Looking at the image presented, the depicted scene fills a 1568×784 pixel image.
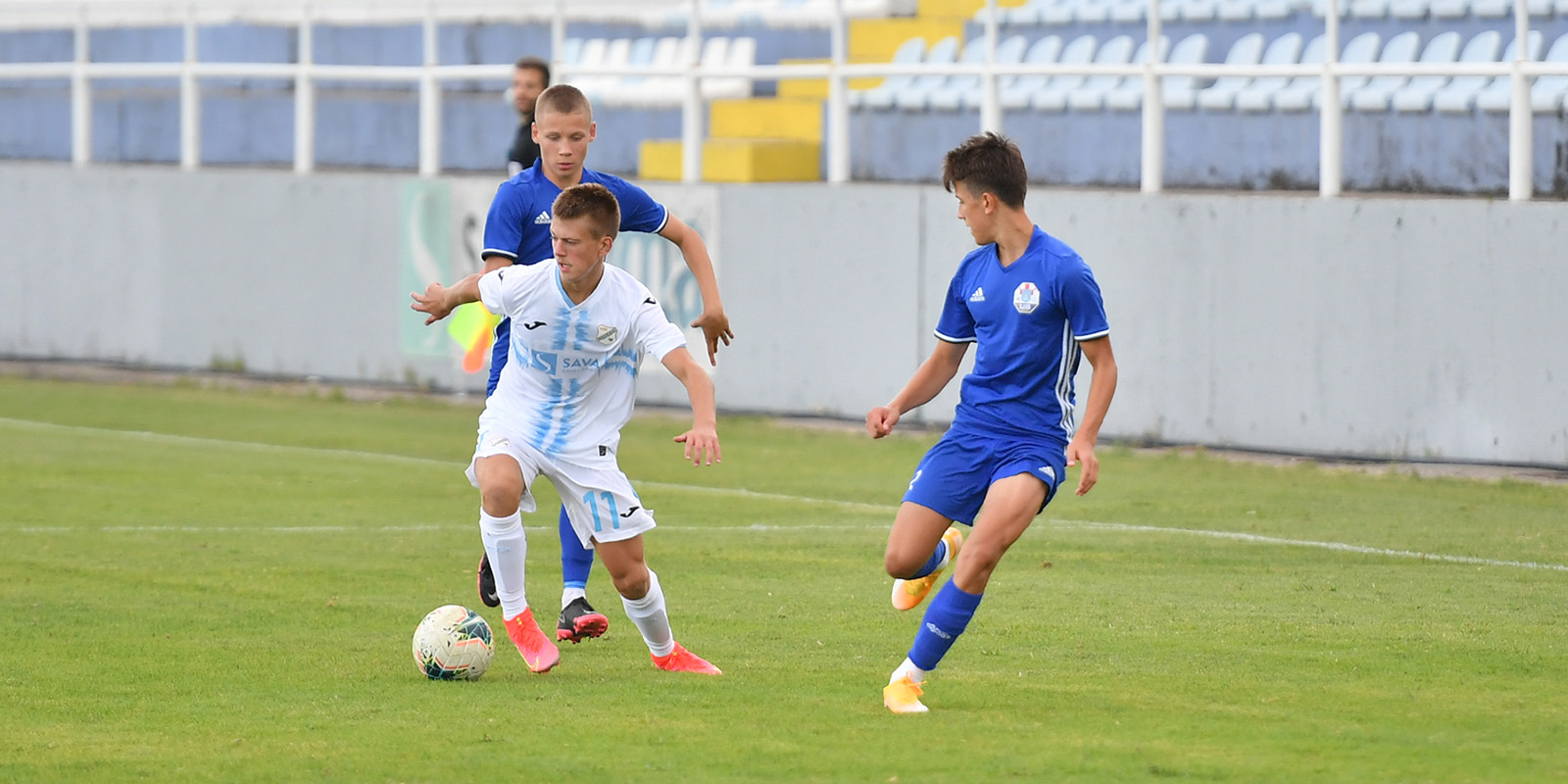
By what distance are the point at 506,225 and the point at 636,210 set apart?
0.56 m

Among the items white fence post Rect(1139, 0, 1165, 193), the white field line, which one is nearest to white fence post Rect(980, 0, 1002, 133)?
white fence post Rect(1139, 0, 1165, 193)

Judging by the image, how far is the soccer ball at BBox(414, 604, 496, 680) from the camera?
7.27 meters

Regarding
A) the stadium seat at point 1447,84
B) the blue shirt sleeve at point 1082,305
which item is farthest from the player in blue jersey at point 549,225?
the stadium seat at point 1447,84

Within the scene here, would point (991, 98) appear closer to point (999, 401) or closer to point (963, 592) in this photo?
point (999, 401)

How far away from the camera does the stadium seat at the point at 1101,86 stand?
16078 mm

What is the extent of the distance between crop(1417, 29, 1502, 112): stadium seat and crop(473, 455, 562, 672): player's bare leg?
8.69 meters

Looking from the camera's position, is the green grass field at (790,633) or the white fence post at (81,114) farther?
the white fence post at (81,114)

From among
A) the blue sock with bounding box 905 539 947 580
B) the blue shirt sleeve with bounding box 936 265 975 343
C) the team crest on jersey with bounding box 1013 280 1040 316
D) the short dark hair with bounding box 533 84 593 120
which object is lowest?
the blue sock with bounding box 905 539 947 580

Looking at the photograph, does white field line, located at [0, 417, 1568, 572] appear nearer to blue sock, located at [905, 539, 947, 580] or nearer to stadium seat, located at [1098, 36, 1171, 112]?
blue sock, located at [905, 539, 947, 580]

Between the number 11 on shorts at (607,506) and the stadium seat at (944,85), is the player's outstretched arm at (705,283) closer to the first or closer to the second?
the number 11 on shorts at (607,506)

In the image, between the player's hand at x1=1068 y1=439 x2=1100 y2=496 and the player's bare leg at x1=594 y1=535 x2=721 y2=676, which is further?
the player's bare leg at x1=594 y1=535 x2=721 y2=676

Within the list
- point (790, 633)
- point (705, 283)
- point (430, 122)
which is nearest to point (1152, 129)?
point (430, 122)

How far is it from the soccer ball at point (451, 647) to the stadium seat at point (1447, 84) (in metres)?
8.93

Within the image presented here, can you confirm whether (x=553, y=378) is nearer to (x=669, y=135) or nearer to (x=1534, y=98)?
(x=1534, y=98)
